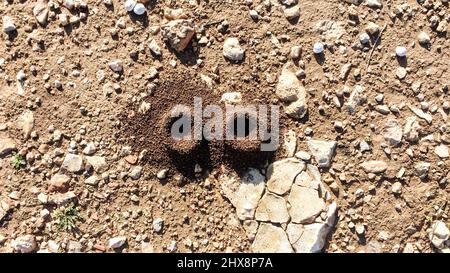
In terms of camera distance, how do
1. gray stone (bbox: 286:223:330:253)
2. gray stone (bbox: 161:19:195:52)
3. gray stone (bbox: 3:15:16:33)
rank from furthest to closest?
gray stone (bbox: 3:15:16:33) → gray stone (bbox: 161:19:195:52) → gray stone (bbox: 286:223:330:253)

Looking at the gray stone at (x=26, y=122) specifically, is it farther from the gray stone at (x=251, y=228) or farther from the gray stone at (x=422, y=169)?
the gray stone at (x=422, y=169)

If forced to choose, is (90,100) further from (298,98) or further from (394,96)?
(394,96)

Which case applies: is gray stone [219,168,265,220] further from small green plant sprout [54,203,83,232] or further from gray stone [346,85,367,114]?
small green plant sprout [54,203,83,232]

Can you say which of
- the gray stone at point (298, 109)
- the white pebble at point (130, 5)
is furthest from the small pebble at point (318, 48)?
the white pebble at point (130, 5)

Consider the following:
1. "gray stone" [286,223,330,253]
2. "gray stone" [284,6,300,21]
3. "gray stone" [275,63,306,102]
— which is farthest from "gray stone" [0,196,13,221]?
"gray stone" [284,6,300,21]

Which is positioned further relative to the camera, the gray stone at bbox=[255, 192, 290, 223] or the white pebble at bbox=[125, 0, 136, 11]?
the white pebble at bbox=[125, 0, 136, 11]
